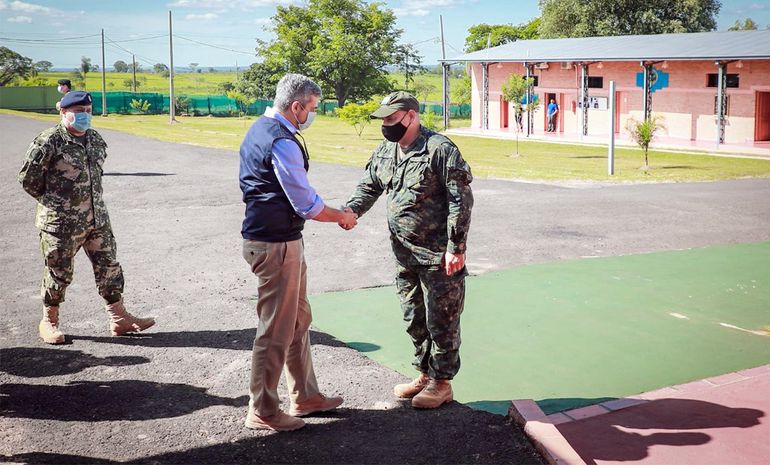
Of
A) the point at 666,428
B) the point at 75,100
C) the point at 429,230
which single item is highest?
the point at 75,100

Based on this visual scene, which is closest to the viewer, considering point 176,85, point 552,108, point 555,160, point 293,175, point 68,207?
point 293,175

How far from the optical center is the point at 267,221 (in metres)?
4.70

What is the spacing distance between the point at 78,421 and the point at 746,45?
32.4 meters

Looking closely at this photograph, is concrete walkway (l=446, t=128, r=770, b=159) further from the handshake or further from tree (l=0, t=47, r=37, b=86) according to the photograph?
tree (l=0, t=47, r=37, b=86)

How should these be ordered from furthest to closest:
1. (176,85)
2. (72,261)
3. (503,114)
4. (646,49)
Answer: (176,85) < (503,114) < (646,49) < (72,261)

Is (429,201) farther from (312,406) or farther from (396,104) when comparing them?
(312,406)

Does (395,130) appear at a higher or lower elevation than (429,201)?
higher

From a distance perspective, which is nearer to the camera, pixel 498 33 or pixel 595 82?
pixel 595 82

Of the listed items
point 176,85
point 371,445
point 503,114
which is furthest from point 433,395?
point 176,85

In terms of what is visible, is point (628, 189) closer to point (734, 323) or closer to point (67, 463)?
point (734, 323)

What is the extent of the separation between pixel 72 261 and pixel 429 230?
322 centimetres

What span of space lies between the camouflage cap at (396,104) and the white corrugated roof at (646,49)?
1093 inches

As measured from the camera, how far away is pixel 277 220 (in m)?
4.71

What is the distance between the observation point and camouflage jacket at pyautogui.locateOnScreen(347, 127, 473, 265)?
16.4 ft
